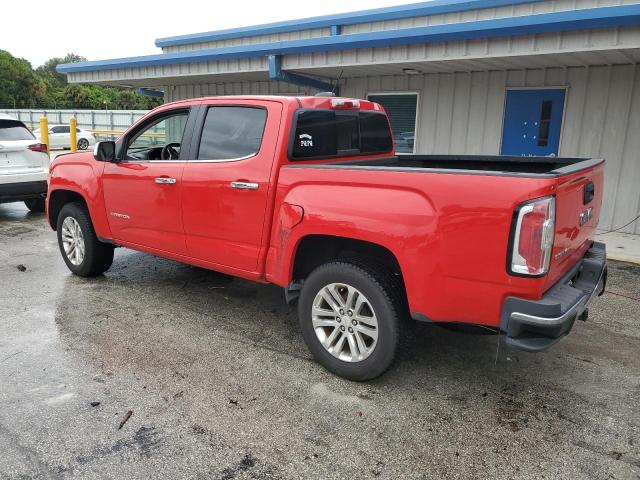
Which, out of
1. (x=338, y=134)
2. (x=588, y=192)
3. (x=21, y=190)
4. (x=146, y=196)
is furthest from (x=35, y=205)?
(x=588, y=192)

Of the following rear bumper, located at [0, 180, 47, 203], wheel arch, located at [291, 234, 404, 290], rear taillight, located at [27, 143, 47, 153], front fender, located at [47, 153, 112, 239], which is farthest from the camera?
rear taillight, located at [27, 143, 47, 153]

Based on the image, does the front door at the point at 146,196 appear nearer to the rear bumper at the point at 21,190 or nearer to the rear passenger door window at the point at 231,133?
the rear passenger door window at the point at 231,133

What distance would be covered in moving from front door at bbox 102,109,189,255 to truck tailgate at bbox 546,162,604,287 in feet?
9.69

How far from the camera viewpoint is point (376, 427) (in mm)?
3088

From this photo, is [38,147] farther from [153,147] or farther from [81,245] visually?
[153,147]

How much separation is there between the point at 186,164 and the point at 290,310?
5.36ft

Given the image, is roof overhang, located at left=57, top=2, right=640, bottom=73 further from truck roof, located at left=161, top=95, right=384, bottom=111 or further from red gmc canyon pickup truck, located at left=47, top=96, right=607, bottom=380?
truck roof, located at left=161, top=95, right=384, bottom=111

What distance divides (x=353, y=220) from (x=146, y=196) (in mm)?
2321

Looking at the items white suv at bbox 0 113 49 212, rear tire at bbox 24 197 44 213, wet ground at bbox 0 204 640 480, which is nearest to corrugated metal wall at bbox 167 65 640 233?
wet ground at bbox 0 204 640 480

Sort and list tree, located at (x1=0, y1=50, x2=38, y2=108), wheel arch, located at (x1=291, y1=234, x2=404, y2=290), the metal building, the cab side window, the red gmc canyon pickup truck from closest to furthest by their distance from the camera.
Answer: the red gmc canyon pickup truck < wheel arch, located at (x1=291, y1=234, x2=404, y2=290) < the cab side window < the metal building < tree, located at (x1=0, y1=50, x2=38, y2=108)

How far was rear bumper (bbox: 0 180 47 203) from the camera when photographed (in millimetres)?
8492

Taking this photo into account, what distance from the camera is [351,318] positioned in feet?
11.6

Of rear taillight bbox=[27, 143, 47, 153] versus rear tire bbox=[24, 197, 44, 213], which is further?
rear tire bbox=[24, 197, 44, 213]

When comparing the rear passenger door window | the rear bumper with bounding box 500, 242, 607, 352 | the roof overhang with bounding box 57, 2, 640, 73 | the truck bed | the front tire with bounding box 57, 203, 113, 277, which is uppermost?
the roof overhang with bounding box 57, 2, 640, 73
